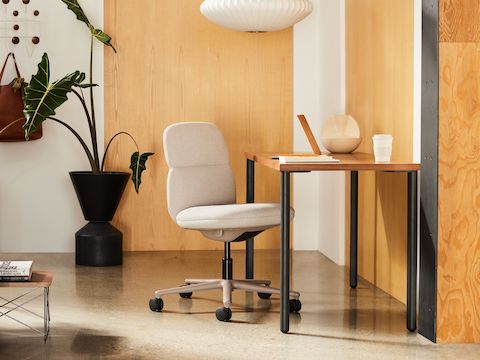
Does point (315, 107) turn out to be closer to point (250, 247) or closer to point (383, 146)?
point (250, 247)

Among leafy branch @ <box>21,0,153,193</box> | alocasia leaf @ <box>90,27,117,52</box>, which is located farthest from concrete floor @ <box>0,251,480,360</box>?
alocasia leaf @ <box>90,27,117,52</box>

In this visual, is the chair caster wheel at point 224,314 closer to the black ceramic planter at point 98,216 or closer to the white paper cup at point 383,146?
the white paper cup at point 383,146

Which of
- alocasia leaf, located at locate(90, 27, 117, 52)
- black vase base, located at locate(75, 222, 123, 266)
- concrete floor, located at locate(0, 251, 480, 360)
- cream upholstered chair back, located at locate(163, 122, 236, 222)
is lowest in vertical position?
concrete floor, located at locate(0, 251, 480, 360)

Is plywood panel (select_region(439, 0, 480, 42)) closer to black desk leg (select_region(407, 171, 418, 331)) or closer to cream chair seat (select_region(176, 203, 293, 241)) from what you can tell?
black desk leg (select_region(407, 171, 418, 331))

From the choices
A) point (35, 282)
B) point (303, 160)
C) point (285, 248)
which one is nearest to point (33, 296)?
point (35, 282)

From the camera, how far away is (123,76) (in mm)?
5984

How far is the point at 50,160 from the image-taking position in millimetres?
5941

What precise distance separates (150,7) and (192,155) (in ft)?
6.05

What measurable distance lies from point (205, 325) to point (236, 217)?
498 millimetres

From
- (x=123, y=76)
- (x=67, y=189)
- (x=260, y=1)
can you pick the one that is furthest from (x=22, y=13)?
(x=260, y=1)

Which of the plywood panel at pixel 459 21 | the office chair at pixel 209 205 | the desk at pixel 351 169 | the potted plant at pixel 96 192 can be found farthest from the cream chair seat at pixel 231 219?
the potted plant at pixel 96 192

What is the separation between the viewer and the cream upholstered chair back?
14.4ft

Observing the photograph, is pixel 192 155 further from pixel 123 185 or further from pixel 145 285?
pixel 123 185

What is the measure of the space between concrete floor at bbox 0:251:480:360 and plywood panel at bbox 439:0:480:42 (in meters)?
1.22
